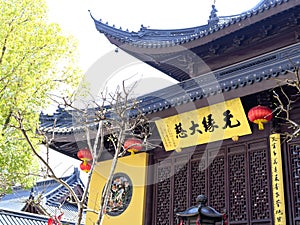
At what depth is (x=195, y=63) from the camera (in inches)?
340

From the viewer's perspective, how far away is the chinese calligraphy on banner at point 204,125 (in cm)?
631

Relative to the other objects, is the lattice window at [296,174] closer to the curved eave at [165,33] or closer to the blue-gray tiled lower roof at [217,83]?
the blue-gray tiled lower roof at [217,83]

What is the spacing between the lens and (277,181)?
18.5 feet

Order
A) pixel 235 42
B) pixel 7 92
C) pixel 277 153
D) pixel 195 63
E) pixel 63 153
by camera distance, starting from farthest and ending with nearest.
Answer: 1. pixel 63 153
2. pixel 195 63
3. pixel 235 42
4. pixel 7 92
5. pixel 277 153

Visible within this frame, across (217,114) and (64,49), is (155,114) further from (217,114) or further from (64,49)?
(64,49)

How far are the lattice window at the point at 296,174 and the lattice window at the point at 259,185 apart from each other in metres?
0.39

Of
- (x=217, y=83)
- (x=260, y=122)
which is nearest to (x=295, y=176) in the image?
(x=260, y=122)

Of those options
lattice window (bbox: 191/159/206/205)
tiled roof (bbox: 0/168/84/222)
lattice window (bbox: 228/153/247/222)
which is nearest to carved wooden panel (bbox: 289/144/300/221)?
lattice window (bbox: 228/153/247/222)

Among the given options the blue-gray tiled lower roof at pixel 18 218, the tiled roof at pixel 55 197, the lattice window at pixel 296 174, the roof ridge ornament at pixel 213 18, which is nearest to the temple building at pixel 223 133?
the lattice window at pixel 296 174

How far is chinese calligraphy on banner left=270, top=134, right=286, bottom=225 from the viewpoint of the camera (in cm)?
551

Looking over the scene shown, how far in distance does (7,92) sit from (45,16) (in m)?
1.70

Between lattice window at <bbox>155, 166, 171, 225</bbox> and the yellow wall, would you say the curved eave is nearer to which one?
the yellow wall

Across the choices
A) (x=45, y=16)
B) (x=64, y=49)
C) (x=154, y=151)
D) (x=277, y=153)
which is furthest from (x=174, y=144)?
(x=45, y=16)

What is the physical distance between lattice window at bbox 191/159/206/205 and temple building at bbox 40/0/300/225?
2cm
